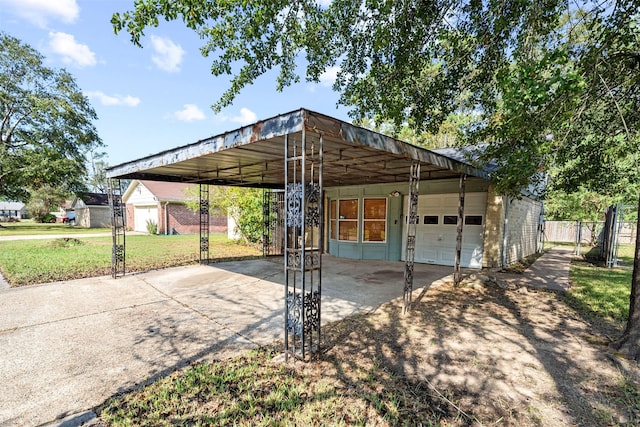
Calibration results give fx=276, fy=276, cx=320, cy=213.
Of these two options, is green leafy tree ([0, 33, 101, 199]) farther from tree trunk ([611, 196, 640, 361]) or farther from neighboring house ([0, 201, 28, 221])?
neighboring house ([0, 201, 28, 221])

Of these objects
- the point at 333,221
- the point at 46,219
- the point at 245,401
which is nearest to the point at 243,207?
the point at 333,221

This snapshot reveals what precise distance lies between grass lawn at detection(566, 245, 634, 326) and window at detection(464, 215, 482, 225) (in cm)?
244

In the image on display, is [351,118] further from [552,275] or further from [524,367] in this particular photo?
[552,275]

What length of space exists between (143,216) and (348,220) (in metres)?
17.9

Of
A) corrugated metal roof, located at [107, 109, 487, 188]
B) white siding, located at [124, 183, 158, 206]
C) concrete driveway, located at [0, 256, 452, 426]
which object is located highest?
corrugated metal roof, located at [107, 109, 487, 188]

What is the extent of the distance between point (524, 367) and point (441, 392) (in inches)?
44.7

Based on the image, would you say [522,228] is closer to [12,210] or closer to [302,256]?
[302,256]

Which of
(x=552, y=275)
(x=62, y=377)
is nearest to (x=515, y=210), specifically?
(x=552, y=275)

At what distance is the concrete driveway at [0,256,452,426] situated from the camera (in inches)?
100

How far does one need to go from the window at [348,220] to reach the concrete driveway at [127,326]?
9.34ft

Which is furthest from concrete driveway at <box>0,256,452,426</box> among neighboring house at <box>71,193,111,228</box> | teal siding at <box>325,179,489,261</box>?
neighboring house at <box>71,193,111,228</box>

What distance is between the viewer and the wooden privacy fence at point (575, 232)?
1516 centimetres

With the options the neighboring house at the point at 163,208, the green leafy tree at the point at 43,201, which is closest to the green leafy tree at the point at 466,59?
the neighboring house at the point at 163,208

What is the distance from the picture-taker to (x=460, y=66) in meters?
4.96
